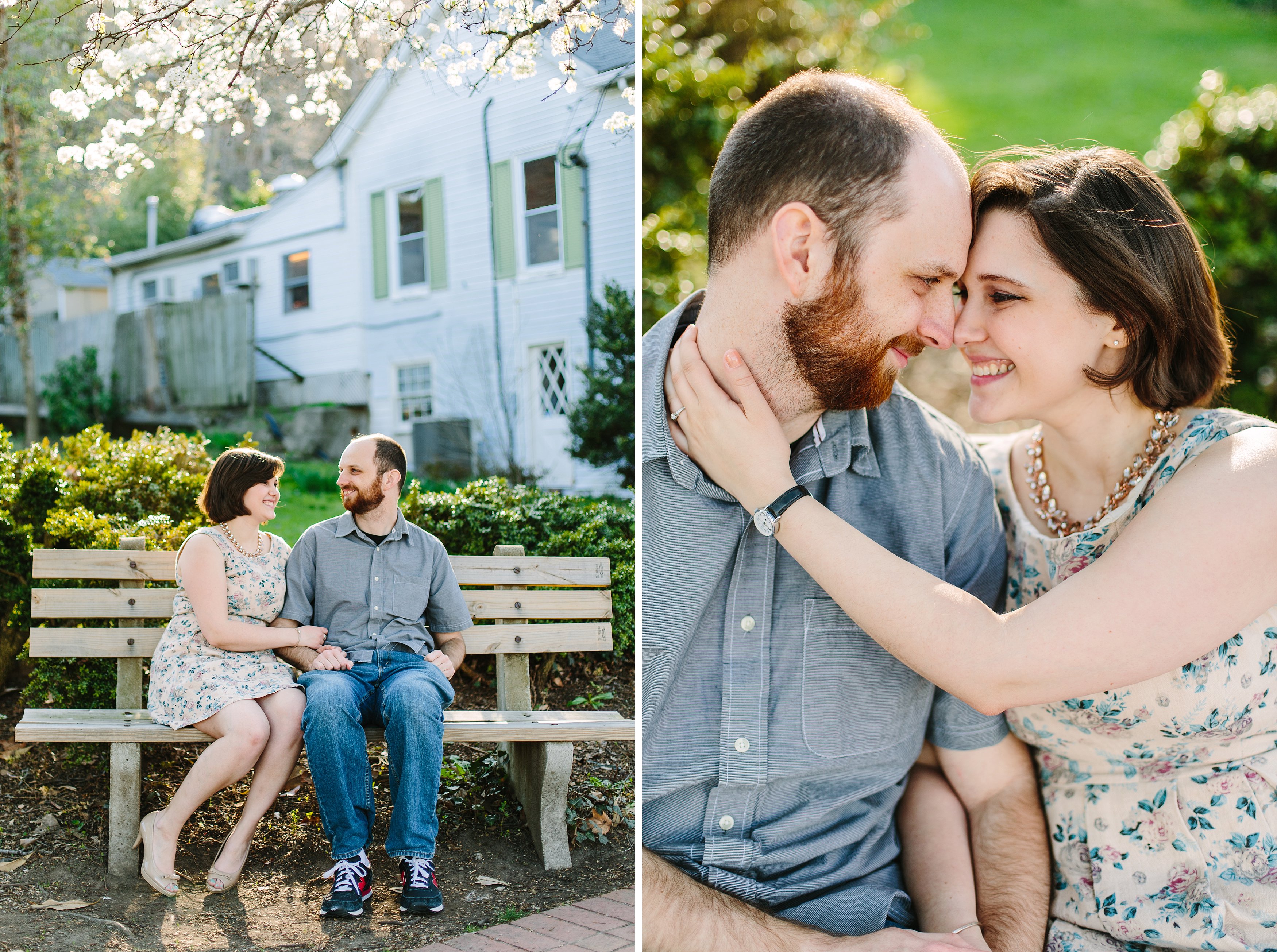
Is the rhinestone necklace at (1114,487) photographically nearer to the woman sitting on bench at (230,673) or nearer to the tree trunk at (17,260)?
the woman sitting on bench at (230,673)

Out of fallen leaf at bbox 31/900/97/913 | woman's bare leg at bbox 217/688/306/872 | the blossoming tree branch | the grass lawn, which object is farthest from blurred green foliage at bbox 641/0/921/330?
fallen leaf at bbox 31/900/97/913

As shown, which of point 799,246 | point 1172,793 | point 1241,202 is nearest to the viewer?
point 799,246

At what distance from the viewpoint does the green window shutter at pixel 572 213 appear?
2.01 m

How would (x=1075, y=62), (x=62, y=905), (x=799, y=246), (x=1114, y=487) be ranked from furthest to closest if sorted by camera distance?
(x=1075, y=62)
(x=1114, y=487)
(x=799, y=246)
(x=62, y=905)

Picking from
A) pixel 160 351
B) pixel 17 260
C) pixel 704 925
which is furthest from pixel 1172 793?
pixel 17 260

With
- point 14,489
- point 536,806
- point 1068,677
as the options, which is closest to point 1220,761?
point 1068,677

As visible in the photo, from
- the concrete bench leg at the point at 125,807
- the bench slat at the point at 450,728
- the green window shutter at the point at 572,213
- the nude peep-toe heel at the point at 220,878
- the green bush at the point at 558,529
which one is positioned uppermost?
the green window shutter at the point at 572,213

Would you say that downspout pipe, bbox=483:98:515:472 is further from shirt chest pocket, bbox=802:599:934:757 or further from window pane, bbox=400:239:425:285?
shirt chest pocket, bbox=802:599:934:757

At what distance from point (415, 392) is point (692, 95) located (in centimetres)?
381

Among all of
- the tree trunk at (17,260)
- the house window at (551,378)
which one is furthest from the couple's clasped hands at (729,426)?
the tree trunk at (17,260)

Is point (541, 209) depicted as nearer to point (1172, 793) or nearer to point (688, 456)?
point (688, 456)

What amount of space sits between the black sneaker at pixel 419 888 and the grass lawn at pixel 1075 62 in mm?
7109

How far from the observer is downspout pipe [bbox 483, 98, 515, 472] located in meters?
2.01

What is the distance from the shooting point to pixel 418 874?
184cm
